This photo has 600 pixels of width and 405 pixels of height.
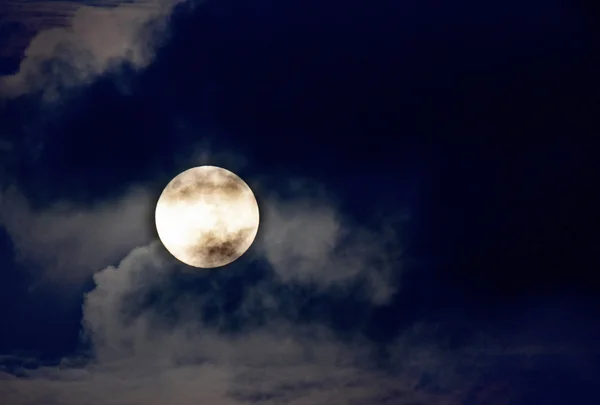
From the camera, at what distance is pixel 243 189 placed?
1306cm

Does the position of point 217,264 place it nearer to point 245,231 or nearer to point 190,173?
point 245,231

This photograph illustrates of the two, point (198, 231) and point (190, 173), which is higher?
point (190, 173)

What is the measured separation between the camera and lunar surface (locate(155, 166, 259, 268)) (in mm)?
12492

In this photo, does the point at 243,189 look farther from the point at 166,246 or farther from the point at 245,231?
the point at 166,246

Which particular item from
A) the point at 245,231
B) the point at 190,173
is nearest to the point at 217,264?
the point at 245,231

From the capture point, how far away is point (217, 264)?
42.3ft

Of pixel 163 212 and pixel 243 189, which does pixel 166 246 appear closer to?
pixel 163 212

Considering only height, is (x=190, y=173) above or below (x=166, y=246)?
above

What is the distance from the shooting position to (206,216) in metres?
12.5

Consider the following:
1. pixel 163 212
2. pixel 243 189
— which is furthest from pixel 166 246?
pixel 243 189

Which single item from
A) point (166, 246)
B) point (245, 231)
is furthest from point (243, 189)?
point (166, 246)

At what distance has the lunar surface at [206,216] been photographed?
12.5 m

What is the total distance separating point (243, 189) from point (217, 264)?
1233mm

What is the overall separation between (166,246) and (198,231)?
0.88m
